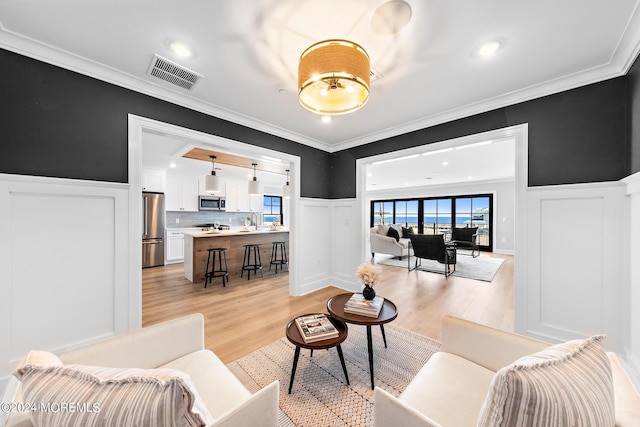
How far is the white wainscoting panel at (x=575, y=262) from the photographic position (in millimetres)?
2002

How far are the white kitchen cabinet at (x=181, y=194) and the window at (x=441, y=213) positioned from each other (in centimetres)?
779

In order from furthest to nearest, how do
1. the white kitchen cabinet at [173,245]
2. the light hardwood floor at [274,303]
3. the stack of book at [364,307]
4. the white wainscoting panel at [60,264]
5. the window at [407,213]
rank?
the window at [407,213] < the white kitchen cabinet at [173,245] < the light hardwood floor at [274,303] < the stack of book at [364,307] < the white wainscoting panel at [60,264]

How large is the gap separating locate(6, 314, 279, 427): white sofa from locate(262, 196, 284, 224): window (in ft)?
23.5

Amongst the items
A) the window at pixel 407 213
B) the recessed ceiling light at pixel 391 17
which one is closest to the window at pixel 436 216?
the window at pixel 407 213

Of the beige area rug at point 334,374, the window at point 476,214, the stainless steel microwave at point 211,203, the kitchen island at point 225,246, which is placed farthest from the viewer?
the window at point 476,214

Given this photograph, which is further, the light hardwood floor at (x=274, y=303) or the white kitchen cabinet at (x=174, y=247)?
the white kitchen cabinet at (x=174, y=247)

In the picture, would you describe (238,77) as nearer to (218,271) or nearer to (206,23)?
(206,23)

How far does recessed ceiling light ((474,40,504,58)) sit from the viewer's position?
5.66 ft

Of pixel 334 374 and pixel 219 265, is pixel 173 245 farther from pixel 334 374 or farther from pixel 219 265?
pixel 334 374

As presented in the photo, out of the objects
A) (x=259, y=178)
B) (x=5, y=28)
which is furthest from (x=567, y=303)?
(x=259, y=178)

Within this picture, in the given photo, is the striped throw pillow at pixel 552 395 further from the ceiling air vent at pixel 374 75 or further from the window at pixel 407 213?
the window at pixel 407 213

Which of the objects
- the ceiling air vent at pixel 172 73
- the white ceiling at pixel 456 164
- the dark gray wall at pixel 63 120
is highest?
the ceiling air vent at pixel 172 73

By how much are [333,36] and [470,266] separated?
6.12m

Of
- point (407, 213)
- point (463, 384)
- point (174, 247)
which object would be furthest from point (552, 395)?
point (407, 213)
